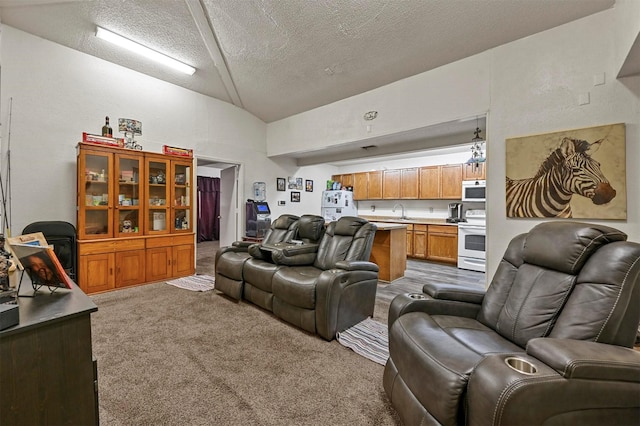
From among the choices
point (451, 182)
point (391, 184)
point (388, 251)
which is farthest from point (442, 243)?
point (388, 251)

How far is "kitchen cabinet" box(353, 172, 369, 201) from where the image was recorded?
7672 millimetres

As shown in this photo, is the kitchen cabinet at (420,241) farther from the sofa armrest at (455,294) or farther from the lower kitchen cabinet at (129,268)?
the lower kitchen cabinet at (129,268)

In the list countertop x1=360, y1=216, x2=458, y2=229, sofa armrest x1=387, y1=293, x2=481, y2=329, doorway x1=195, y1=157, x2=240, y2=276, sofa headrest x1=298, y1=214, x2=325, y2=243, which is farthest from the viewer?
countertop x1=360, y1=216, x2=458, y2=229

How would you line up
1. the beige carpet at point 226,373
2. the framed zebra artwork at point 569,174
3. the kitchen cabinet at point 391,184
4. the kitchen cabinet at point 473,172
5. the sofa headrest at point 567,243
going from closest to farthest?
the sofa headrest at point 567,243
the beige carpet at point 226,373
the framed zebra artwork at point 569,174
the kitchen cabinet at point 473,172
the kitchen cabinet at point 391,184

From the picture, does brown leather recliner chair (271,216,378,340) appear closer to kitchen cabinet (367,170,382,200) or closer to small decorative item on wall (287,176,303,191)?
small decorative item on wall (287,176,303,191)

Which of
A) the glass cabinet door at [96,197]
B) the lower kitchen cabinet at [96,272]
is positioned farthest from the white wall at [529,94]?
the lower kitchen cabinet at [96,272]

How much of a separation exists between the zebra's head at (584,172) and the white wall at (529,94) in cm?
16

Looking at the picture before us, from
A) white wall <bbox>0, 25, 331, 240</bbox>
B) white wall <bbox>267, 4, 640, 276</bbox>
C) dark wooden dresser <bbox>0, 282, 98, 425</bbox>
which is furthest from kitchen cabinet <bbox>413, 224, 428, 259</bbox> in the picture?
dark wooden dresser <bbox>0, 282, 98, 425</bbox>

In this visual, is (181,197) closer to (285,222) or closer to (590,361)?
(285,222)

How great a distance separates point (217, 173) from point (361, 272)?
303 inches

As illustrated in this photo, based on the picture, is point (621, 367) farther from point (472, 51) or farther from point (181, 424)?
point (472, 51)

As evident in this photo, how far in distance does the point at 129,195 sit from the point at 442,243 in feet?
18.6

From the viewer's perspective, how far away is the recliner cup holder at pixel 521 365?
1.03 meters

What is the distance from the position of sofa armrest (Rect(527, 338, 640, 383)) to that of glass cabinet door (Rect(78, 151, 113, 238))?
4710 millimetres
